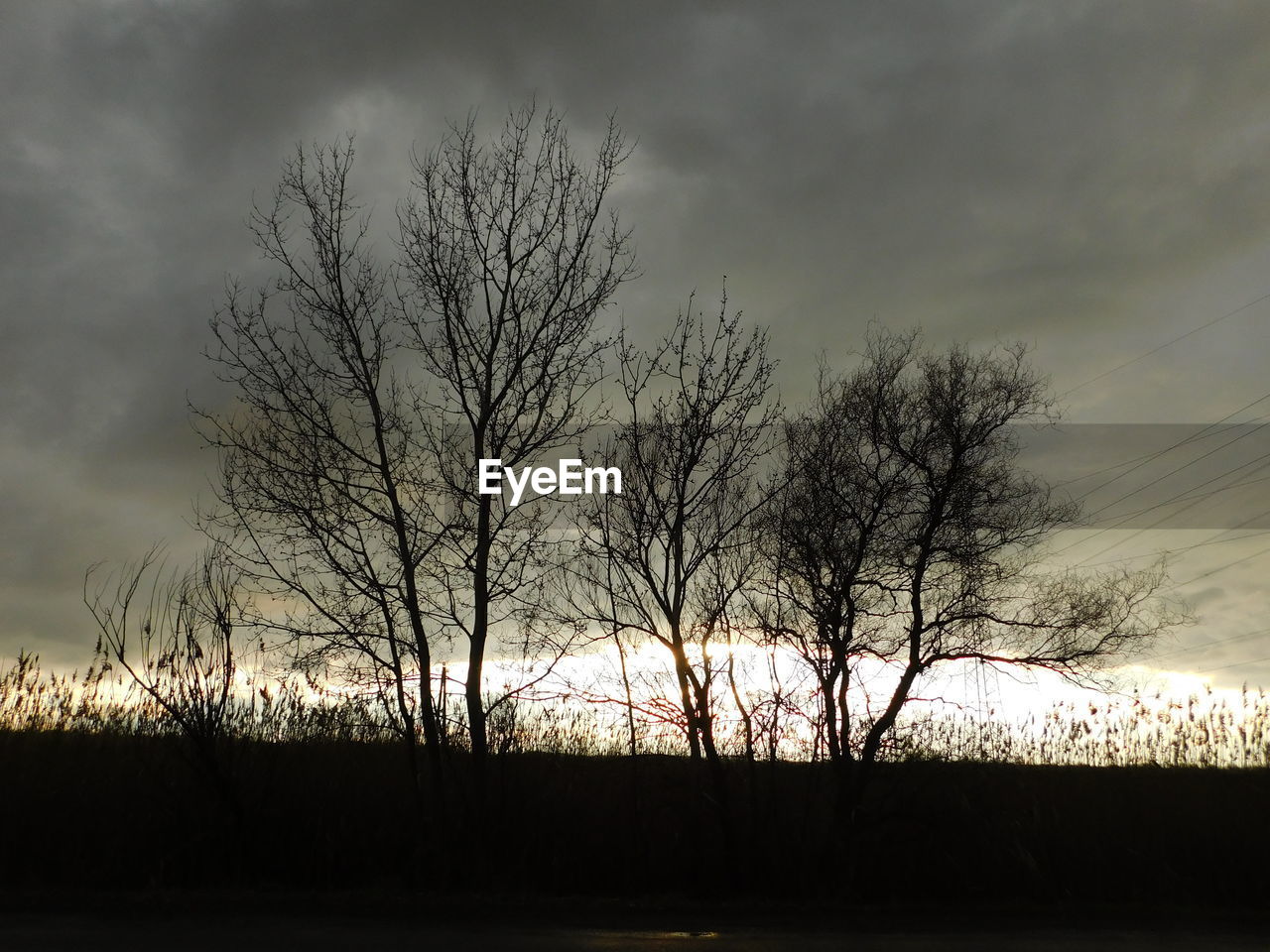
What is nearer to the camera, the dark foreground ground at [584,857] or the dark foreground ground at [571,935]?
the dark foreground ground at [571,935]

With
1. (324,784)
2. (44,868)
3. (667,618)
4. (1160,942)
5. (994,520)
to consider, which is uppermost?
(994,520)

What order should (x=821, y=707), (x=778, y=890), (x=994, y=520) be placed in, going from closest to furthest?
(x=778, y=890) → (x=821, y=707) → (x=994, y=520)

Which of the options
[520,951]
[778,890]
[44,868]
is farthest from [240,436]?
[778,890]

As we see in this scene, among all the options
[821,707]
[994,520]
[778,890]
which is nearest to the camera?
[778,890]

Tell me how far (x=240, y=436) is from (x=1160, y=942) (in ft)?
41.5

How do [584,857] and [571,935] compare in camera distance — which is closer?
[571,935]

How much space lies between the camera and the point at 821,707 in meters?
12.8

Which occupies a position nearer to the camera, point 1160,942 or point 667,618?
point 1160,942

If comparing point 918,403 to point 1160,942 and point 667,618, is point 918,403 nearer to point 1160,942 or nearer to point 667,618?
point 667,618

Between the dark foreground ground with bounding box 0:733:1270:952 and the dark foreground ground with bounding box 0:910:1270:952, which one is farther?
the dark foreground ground with bounding box 0:733:1270:952

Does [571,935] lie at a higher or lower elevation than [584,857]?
lower

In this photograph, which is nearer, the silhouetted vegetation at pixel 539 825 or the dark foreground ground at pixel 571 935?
the dark foreground ground at pixel 571 935

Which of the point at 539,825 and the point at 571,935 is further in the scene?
the point at 539,825

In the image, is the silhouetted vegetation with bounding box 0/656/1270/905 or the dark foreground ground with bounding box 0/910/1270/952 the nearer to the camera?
the dark foreground ground with bounding box 0/910/1270/952
